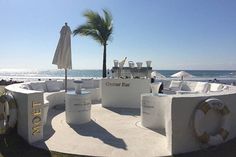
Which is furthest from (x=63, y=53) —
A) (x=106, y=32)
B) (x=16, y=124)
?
(x=106, y=32)

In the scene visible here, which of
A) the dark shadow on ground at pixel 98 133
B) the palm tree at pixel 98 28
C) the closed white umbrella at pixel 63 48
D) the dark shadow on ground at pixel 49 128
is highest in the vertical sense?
the palm tree at pixel 98 28

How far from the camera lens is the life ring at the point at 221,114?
4.77m

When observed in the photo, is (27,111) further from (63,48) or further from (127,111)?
(127,111)

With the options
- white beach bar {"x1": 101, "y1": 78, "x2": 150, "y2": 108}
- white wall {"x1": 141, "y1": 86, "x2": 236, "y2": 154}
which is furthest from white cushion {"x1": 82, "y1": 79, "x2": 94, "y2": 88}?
white wall {"x1": 141, "y1": 86, "x2": 236, "y2": 154}

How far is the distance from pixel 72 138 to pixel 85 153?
105cm

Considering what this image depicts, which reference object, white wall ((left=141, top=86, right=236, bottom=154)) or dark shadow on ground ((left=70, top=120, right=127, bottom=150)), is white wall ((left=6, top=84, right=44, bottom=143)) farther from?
white wall ((left=141, top=86, right=236, bottom=154))

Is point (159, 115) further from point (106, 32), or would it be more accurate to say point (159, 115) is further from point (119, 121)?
point (106, 32)

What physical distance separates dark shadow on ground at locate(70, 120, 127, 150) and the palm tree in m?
6.06

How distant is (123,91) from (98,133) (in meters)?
3.88

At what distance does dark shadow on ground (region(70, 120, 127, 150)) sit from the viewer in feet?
17.4

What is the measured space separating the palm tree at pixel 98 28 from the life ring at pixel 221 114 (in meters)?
8.10

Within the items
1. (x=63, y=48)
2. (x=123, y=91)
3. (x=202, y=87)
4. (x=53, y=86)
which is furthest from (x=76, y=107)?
(x=202, y=87)

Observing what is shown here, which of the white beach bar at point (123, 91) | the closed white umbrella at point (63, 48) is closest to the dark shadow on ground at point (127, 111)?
the white beach bar at point (123, 91)

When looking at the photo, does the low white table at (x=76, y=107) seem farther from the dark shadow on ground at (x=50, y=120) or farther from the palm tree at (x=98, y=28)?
the palm tree at (x=98, y=28)
